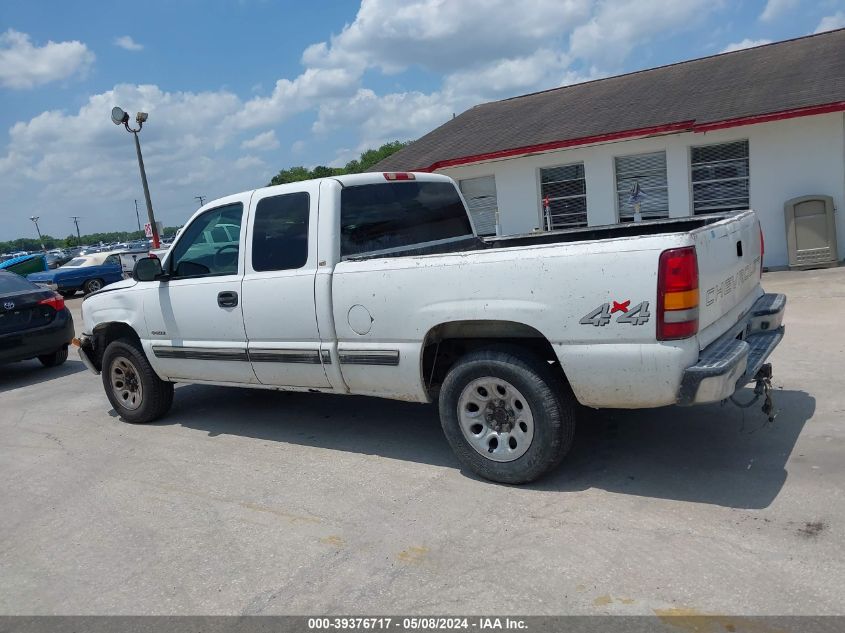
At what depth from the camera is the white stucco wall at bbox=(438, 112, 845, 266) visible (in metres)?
13.3

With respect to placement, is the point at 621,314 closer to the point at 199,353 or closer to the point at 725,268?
the point at 725,268

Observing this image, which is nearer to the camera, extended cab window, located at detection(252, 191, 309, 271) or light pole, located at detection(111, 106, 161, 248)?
extended cab window, located at detection(252, 191, 309, 271)

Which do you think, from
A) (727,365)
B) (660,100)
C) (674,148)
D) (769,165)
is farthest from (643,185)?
(727,365)

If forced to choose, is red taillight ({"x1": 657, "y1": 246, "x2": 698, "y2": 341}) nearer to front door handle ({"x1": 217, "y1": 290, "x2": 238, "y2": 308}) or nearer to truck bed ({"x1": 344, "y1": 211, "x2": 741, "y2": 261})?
truck bed ({"x1": 344, "y1": 211, "x2": 741, "y2": 261})

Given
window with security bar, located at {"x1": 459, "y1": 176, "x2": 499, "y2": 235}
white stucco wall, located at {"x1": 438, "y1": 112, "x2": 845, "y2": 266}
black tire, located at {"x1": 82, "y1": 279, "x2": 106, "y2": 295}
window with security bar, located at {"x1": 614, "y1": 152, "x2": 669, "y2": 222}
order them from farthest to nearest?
1. black tire, located at {"x1": 82, "y1": 279, "x2": 106, "y2": 295}
2. window with security bar, located at {"x1": 459, "y1": 176, "x2": 499, "y2": 235}
3. window with security bar, located at {"x1": 614, "y1": 152, "x2": 669, "y2": 222}
4. white stucco wall, located at {"x1": 438, "y1": 112, "x2": 845, "y2": 266}

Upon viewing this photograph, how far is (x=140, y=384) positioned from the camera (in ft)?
21.9

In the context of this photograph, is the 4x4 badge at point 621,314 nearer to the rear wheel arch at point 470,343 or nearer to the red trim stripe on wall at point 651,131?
the rear wheel arch at point 470,343

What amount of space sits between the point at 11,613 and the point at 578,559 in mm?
2844

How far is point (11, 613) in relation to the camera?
11.8 feet

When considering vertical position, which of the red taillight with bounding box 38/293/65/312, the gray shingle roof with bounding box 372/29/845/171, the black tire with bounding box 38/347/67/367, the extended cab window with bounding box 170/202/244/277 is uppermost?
the gray shingle roof with bounding box 372/29/845/171

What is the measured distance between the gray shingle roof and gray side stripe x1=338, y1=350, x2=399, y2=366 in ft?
36.3

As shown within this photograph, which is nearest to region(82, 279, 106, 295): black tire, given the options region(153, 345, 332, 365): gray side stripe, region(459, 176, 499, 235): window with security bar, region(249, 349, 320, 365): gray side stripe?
region(459, 176, 499, 235): window with security bar

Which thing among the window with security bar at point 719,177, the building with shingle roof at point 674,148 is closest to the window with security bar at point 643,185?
the building with shingle roof at point 674,148

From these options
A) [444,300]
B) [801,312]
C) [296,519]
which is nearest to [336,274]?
[444,300]
